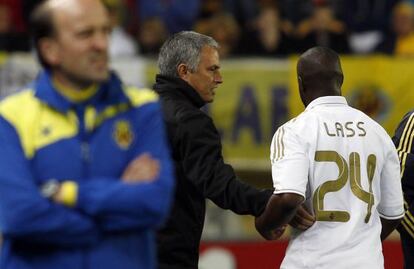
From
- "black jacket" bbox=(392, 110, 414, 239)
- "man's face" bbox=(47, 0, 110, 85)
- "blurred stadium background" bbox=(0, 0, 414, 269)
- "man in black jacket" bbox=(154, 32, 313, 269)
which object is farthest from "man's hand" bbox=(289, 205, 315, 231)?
"blurred stadium background" bbox=(0, 0, 414, 269)

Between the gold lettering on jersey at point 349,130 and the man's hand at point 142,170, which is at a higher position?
the man's hand at point 142,170

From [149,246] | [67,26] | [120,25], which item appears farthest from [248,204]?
[120,25]

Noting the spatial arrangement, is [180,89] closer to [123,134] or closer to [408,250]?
[408,250]

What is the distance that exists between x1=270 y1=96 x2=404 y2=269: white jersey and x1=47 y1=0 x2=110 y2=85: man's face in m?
1.55

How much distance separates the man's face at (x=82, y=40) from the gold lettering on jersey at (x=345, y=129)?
170 centimetres

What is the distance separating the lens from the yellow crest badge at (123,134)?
3713 mm

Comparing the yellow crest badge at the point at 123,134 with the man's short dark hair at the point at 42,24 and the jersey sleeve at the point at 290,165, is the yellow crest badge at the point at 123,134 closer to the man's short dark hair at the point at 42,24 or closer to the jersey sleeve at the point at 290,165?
the man's short dark hair at the point at 42,24

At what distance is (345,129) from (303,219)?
1.42 ft

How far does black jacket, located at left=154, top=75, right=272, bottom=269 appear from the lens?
5.16 m

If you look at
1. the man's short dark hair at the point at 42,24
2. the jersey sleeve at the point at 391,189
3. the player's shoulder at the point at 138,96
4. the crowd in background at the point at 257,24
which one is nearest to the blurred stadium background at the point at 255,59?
the crowd in background at the point at 257,24

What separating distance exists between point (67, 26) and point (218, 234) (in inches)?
267

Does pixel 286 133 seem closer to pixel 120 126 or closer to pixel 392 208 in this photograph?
pixel 392 208

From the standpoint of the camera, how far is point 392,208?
5.40m

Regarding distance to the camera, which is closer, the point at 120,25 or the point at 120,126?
the point at 120,126
